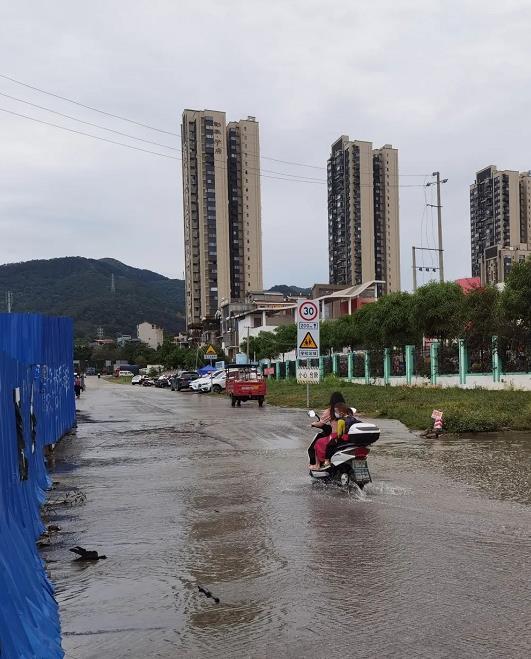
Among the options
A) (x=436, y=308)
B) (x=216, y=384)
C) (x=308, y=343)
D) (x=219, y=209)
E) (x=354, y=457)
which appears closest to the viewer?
(x=354, y=457)

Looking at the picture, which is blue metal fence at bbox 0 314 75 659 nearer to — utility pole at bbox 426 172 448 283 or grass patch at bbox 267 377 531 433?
grass patch at bbox 267 377 531 433

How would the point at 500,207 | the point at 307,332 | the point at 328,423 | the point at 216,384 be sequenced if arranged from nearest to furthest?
1. the point at 328,423
2. the point at 307,332
3. the point at 216,384
4. the point at 500,207

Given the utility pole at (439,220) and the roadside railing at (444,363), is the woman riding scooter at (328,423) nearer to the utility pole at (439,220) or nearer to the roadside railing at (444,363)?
the roadside railing at (444,363)

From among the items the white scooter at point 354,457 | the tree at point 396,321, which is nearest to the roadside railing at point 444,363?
the tree at point 396,321

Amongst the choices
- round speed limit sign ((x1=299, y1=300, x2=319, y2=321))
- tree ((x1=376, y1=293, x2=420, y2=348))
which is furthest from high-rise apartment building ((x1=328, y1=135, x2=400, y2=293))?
round speed limit sign ((x1=299, y1=300, x2=319, y2=321))

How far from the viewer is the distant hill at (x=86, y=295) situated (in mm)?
151750

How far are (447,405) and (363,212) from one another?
7589 centimetres

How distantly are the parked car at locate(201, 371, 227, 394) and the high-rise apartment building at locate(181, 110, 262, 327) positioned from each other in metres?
64.9

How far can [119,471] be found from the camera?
11.6m

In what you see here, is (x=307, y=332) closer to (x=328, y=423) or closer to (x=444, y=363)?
(x=328, y=423)

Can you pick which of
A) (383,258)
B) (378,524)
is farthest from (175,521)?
(383,258)

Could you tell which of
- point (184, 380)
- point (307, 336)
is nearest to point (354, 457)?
point (307, 336)

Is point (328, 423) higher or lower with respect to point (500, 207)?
lower

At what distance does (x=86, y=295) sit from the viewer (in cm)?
16775
